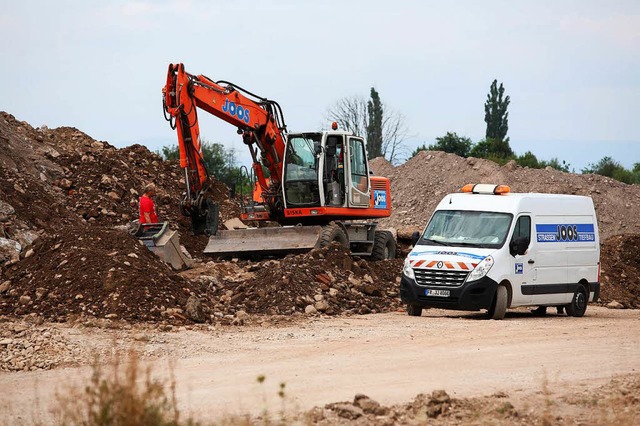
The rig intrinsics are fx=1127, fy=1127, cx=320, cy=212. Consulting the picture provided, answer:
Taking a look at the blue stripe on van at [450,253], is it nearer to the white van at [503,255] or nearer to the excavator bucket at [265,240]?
the white van at [503,255]

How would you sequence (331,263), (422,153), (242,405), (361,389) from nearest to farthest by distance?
(242,405), (361,389), (331,263), (422,153)

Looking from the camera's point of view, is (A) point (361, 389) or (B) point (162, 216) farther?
(B) point (162, 216)

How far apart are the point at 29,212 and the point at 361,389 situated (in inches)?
738

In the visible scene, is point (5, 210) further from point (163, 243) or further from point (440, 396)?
point (440, 396)

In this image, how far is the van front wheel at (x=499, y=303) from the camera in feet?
63.1

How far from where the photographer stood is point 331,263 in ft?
75.6

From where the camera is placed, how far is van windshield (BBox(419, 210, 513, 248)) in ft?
64.7

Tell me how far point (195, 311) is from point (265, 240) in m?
7.16

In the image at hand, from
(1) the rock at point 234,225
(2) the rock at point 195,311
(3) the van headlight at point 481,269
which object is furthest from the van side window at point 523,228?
(1) the rock at point 234,225

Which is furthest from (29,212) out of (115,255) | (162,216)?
(115,255)

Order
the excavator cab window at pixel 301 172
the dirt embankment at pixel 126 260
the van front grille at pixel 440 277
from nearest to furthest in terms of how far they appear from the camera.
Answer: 1. the dirt embankment at pixel 126 260
2. the van front grille at pixel 440 277
3. the excavator cab window at pixel 301 172

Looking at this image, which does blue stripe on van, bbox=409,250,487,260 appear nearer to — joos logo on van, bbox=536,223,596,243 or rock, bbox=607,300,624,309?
joos logo on van, bbox=536,223,596,243

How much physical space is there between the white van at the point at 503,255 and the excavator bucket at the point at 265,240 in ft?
15.0

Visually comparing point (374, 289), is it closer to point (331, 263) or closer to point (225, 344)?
point (331, 263)
